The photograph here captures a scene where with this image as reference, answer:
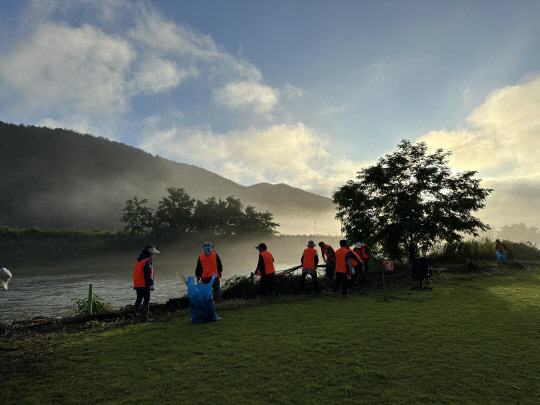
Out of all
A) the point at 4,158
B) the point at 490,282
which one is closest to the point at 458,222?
the point at 490,282

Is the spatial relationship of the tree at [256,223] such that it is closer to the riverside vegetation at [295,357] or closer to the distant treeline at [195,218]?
the distant treeline at [195,218]

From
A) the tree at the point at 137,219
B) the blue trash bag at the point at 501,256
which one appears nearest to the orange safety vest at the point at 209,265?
the blue trash bag at the point at 501,256

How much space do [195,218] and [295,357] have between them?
58677mm

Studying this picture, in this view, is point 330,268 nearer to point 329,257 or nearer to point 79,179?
point 329,257

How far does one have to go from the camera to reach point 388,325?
319 inches

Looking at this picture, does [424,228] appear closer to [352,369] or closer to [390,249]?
[390,249]

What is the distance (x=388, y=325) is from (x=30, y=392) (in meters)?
7.22

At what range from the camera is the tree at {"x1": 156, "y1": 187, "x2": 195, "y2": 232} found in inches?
2445

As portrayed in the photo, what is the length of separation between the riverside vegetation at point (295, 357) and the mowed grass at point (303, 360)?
0.02 meters

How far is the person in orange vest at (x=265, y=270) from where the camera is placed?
1284 centimetres

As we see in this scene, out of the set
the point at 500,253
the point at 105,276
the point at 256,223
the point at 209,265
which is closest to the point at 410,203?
the point at 500,253

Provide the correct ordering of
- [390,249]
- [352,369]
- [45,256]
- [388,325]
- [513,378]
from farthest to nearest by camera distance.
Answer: [45,256]
[390,249]
[388,325]
[352,369]
[513,378]

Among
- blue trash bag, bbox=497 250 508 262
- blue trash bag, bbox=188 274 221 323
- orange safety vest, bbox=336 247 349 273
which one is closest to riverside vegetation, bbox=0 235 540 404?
blue trash bag, bbox=188 274 221 323

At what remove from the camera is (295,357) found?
6047 mm
